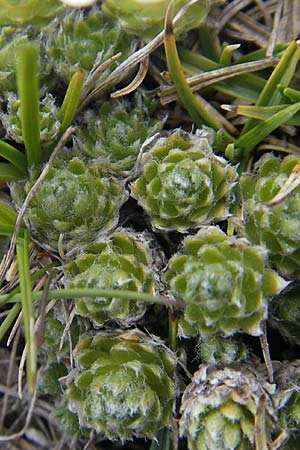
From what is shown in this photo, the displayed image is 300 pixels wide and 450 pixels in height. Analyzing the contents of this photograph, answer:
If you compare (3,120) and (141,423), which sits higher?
(3,120)

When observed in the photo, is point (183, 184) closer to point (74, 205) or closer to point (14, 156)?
point (74, 205)

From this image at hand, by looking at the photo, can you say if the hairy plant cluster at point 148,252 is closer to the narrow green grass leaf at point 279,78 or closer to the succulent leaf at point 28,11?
the succulent leaf at point 28,11

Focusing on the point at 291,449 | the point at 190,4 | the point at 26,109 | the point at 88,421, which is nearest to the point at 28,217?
the point at 26,109

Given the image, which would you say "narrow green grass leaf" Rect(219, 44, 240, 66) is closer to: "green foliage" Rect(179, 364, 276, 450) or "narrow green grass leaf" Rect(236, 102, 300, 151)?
"narrow green grass leaf" Rect(236, 102, 300, 151)

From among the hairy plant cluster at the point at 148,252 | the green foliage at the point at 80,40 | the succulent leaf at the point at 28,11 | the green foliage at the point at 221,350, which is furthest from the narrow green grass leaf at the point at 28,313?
the succulent leaf at the point at 28,11

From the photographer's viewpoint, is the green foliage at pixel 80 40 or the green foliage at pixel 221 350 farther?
the green foliage at pixel 80 40

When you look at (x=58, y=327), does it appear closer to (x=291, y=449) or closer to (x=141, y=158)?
(x=141, y=158)

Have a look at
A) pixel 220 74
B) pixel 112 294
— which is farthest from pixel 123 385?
pixel 220 74
